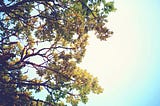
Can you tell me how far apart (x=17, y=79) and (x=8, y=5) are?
483 centimetres

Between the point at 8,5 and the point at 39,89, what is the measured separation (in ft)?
20.2

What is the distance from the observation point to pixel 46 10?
17.0m

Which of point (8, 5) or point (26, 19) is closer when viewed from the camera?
point (8, 5)

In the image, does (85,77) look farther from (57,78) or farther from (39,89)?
(39,89)

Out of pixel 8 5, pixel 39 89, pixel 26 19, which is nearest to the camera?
pixel 8 5

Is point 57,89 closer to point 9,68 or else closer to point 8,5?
point 9,68

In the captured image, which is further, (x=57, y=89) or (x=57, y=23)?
(x=57, y=89)

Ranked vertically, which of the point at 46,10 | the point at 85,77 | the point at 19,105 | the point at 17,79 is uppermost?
the point at 46,10

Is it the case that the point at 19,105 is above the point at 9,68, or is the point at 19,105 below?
below

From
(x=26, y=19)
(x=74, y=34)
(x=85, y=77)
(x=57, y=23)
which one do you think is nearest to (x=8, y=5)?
(x=26, y=19)

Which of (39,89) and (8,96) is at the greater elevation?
(39,89)

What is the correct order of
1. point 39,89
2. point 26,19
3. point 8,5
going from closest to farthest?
1. point 8,5
2. point 26,19
3. point 39,89

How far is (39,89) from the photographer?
59.4 ft

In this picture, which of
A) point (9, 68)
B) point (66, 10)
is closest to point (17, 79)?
point (9, 68)
